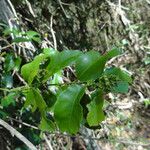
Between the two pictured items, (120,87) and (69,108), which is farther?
(120,87)

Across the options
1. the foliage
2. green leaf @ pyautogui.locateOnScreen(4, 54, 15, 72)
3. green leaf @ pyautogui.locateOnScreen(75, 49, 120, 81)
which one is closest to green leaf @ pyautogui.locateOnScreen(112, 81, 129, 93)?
the foliage

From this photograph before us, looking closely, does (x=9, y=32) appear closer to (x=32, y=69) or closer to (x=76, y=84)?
(x=32, y=69)

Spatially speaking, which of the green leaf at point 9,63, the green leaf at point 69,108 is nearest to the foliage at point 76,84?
the green leaf at point 69,108

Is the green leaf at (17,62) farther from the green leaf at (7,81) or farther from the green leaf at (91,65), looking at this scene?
the green leaf at (91,65)

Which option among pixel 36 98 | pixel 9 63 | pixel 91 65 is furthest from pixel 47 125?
pixel 9 63

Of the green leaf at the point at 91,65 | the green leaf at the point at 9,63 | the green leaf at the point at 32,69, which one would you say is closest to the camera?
the green leaf at the point at 91,65

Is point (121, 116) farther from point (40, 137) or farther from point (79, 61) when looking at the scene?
point (79, 61)
